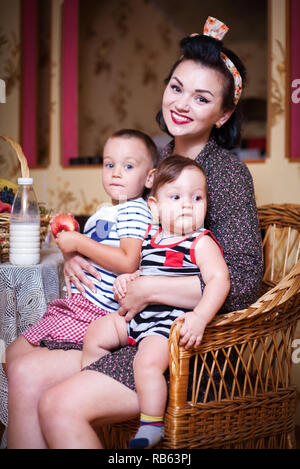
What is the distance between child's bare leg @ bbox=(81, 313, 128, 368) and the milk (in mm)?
509

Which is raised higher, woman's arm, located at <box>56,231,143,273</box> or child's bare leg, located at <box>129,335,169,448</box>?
woman's arm, located at <box>56,231,143,273</box>

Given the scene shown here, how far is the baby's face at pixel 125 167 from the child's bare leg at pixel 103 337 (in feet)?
1.28

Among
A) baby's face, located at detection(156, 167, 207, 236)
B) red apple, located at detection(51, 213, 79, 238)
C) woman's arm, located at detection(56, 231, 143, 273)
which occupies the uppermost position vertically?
baby's face, located at detection(156, 167, 207, 236)

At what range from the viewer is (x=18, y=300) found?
1.64m

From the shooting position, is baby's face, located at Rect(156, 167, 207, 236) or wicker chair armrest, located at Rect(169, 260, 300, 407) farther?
baby's face, located at Rect(156, 167, 207, 236)

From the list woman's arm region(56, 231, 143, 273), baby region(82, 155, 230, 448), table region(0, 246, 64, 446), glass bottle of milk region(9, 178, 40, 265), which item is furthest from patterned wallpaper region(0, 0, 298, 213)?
baby region(82, 155, 230, 448)

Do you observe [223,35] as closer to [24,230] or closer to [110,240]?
[110,240]

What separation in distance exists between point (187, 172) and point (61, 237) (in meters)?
0.43

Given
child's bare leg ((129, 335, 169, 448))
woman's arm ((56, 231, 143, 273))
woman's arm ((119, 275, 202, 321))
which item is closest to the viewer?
child's bare leg ((129, 335, 169, 448))

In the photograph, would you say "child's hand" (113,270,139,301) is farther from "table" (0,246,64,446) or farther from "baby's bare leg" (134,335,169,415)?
"table" (0,246,64,446)

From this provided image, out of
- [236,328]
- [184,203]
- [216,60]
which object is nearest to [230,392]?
[236,328]

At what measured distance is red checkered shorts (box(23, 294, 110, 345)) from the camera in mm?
1351

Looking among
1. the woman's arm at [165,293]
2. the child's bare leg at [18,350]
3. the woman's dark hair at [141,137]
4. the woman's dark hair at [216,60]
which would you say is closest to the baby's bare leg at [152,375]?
the woman's arm at [165,293]

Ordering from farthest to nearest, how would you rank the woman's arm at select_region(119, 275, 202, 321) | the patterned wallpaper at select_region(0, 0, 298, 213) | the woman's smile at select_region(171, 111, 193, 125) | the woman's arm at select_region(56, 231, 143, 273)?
the patterned wallpaper at select_region(0, 0, 298, 213) → the woman's smile at select_region(171, 111, 193, 125) → the woman's arm at select_region(56, 231, 143, 273) → the woman's arm at select_region(119, 275, 202, 321)
